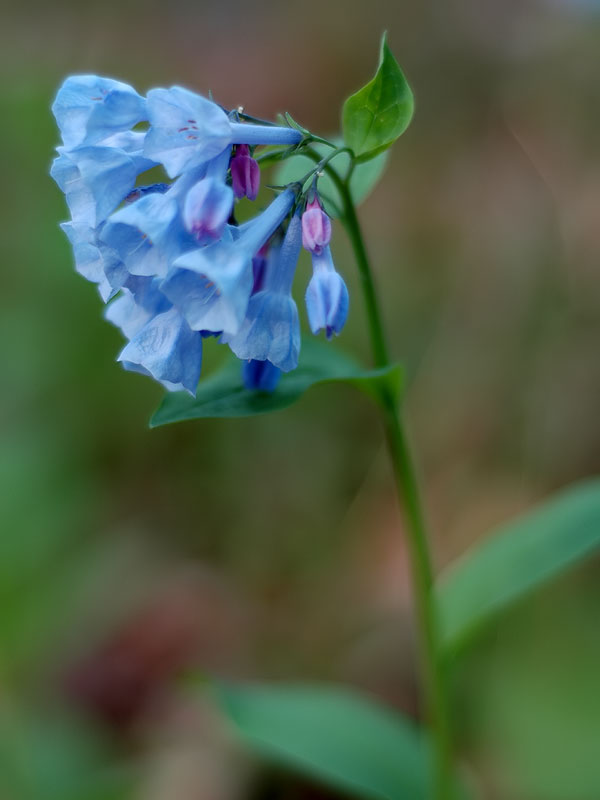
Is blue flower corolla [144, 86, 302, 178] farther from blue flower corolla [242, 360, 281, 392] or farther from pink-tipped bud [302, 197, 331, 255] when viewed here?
blue flower corolla [242, 360, 281, 392]

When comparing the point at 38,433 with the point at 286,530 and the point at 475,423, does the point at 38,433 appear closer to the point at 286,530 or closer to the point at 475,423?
the point at 286,530

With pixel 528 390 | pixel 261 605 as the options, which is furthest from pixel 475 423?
pixel 261 605

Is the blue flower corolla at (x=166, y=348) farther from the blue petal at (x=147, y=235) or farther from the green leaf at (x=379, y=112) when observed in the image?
the green leaf at (x=379, y=112)

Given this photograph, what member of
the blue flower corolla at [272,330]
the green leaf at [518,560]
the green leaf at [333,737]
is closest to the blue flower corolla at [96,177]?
the blue flower corolla at [272,330]

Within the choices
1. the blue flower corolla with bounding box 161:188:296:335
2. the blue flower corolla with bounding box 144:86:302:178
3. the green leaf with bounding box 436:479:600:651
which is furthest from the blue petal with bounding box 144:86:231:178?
the green leaf with bounding box 436:479:600:651

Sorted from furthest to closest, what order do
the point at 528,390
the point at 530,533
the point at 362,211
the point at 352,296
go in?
the point at 362,211 < the point at 352,296 < the point at 528,390 < the point at 530,533
